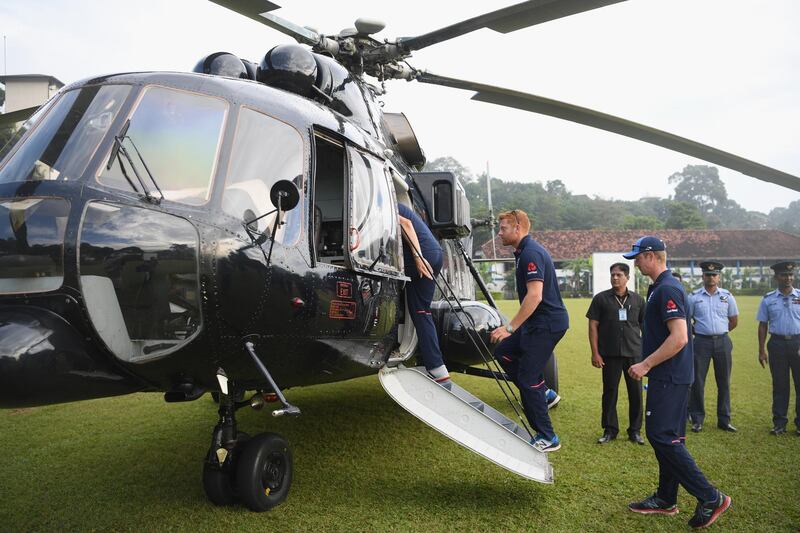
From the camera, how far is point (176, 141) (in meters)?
3.35

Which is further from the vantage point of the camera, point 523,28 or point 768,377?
point 768,377

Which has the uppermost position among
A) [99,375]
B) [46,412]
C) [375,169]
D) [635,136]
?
[635,136]

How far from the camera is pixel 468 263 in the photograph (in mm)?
7578

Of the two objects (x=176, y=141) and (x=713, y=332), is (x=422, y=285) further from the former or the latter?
(x=713, y=332)

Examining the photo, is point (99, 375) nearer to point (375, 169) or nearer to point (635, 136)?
point (375, 169)

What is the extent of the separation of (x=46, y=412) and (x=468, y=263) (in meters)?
5.64

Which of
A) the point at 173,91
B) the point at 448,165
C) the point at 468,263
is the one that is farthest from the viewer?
the point at 448,165

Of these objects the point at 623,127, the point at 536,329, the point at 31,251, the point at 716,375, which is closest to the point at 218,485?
the point at 31,251

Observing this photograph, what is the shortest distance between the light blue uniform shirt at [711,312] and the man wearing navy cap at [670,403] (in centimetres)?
319

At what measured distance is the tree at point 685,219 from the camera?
76500 millimetres

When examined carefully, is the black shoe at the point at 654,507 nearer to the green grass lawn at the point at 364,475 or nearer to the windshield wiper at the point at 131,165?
the green grass lawn at the point at 364,475

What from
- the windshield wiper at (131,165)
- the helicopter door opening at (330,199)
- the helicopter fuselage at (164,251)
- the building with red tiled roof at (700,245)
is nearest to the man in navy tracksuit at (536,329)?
the helicopter fuselage at (164,251)

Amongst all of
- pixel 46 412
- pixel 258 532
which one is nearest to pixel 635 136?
pixel 258 532

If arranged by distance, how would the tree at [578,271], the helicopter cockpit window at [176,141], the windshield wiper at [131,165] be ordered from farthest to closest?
1. the tree at [578,271]
2. the helicopter cockpit window at [176,141]
3. the windshield wiper at [131,165]
